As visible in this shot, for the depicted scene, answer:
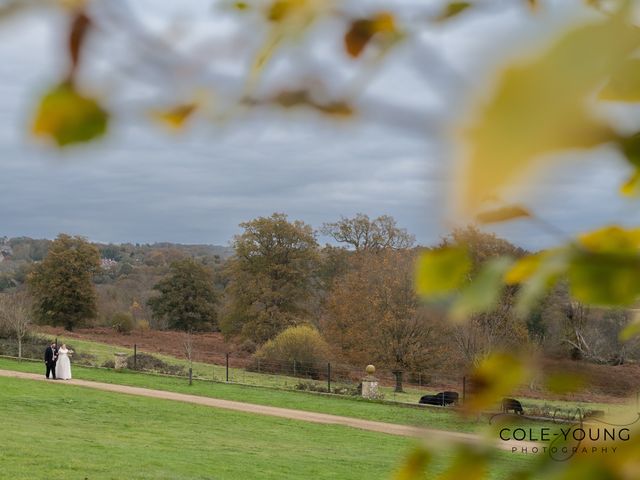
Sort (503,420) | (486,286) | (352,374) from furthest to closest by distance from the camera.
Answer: (352,374) < (503,420) < (486,286)

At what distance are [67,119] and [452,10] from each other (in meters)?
0.23

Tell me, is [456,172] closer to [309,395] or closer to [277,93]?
[277,93]

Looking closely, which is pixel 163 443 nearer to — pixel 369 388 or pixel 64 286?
pixel 369 388

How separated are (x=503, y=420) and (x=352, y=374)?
27955 millimetres

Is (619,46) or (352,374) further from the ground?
(619,46)

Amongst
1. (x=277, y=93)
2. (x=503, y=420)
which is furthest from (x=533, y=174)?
(x=503, y=420)

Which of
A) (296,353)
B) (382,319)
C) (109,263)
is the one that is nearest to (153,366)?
(296,353)

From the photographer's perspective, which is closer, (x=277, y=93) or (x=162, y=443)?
(x=277, y=93)

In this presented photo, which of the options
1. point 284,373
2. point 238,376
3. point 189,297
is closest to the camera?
point 238,376

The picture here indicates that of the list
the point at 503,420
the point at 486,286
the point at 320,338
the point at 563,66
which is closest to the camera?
the point at 563,66

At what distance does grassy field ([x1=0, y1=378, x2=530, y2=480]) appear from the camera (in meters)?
11.0

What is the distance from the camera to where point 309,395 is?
24.2m

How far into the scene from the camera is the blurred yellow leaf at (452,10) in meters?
0.46

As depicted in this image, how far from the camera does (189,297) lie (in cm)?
5019
